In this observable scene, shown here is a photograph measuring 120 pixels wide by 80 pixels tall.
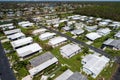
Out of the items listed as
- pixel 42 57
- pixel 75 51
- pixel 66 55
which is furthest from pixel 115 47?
pixel 42 57

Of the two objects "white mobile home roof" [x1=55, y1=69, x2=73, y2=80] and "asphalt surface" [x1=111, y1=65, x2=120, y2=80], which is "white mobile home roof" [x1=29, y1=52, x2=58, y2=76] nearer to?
"white mobile home roof" [x1=55, y1=69, x2=73, y2=80]

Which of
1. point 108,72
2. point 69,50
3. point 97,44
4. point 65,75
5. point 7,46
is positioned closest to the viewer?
point 65,75

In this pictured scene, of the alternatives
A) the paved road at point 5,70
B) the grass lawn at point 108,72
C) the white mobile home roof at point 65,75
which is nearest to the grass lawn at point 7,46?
the paved road at point 5,70

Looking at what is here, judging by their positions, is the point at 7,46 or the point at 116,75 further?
the point at 7,46

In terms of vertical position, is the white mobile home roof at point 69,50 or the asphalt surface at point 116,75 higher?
the white mobile home roof at point 69,50

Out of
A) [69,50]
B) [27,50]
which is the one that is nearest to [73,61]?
[69,50]

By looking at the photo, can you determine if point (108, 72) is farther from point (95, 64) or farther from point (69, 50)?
point (69, 50)

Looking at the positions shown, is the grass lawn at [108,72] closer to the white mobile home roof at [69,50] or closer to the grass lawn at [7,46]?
the white mobile home roof at [69,50]

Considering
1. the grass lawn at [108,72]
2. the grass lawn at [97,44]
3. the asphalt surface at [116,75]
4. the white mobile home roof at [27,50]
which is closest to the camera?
the asphalt surface at [116,75]

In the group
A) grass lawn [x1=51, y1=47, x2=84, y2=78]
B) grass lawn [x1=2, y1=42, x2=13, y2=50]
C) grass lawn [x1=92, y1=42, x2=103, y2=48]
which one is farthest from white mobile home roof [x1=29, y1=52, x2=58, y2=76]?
grass lawn [x1=92, y1=42, x2=103, y2=48]

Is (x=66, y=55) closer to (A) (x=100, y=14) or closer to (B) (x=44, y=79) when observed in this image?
(B) (x=44, y=79)

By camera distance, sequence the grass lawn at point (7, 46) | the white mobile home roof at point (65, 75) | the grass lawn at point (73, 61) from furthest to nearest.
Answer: the grass lawn at point (7, 46) < the grass lawn at point (73, 61) < the white mobile home roof at point (65, 75)
